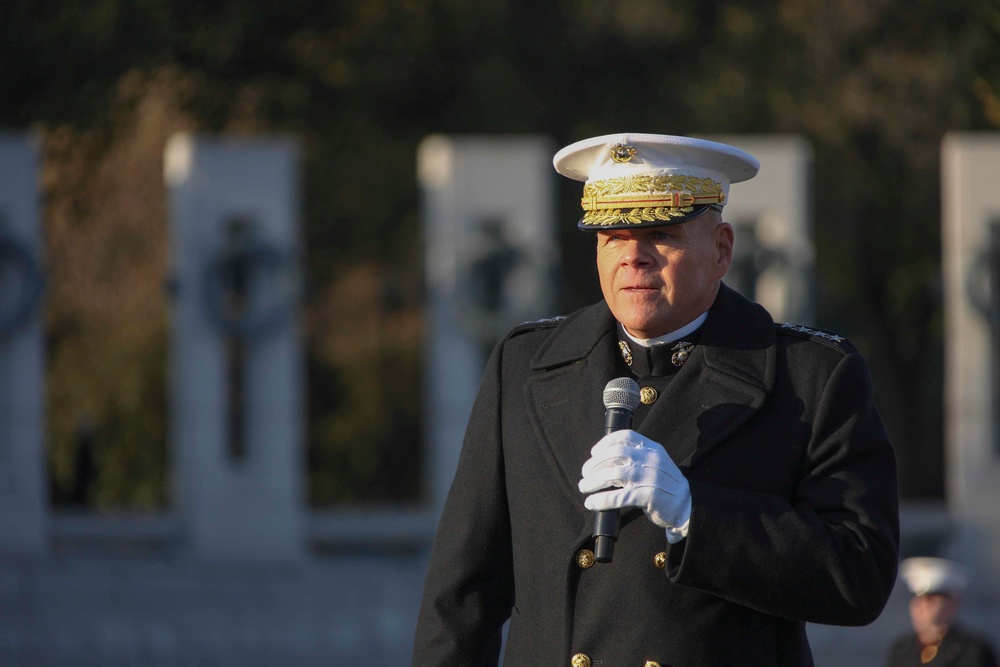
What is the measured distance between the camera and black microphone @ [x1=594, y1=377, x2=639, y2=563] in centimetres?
239

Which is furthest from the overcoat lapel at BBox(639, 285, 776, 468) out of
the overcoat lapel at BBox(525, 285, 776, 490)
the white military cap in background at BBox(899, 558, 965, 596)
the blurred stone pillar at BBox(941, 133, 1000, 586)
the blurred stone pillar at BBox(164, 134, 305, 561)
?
the blurred stone pillar at BBox(941, 133, 1000, 586)

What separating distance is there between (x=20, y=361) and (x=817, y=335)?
7.68 meters

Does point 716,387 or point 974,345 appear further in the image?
point 974,345

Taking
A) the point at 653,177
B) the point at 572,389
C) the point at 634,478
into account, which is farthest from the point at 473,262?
the point at 634,478

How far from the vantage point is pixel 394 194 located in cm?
1535

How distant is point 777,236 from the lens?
10.3 metres

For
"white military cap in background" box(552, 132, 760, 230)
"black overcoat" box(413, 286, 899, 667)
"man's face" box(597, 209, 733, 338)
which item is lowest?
"black overcoat" box(413, 286, 899, 667)

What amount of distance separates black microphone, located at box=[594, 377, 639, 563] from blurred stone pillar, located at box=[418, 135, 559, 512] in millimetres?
7367

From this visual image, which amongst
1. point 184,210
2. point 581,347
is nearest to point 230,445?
point 184,210

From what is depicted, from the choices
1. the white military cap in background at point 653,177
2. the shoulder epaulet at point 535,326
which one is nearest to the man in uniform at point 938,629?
the shoulder epaulet at point 535,326

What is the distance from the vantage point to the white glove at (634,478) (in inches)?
93.4

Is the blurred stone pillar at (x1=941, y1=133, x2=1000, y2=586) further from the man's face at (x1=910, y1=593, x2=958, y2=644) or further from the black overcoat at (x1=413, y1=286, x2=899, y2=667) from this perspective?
the black overcoat at (x1=413, y1=286, x2=899, y2=667)

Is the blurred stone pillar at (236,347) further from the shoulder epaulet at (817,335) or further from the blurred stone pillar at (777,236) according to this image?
the shoulder epaulet at (817,335)

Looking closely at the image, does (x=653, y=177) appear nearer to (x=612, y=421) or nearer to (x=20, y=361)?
(x=612, y=421)
